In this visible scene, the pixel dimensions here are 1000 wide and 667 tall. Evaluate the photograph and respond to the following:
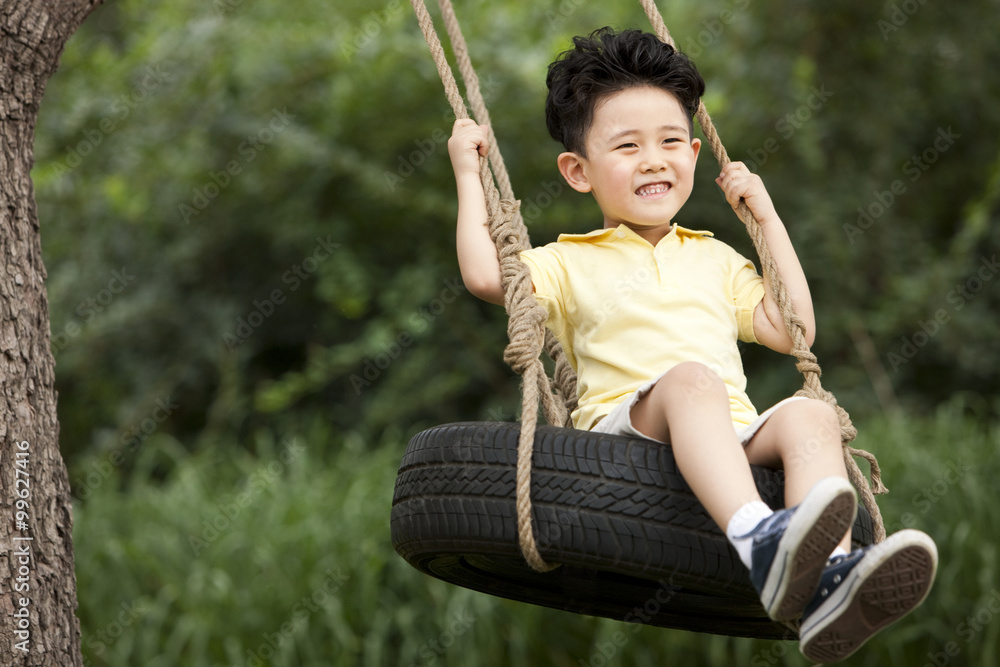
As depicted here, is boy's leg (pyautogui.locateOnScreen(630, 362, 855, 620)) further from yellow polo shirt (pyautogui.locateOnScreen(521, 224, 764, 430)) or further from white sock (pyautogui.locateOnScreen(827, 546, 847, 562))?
yellow polo shirt (pyautogui.locateOnScreen(521, 224, 764, 430))

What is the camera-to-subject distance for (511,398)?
602 cm

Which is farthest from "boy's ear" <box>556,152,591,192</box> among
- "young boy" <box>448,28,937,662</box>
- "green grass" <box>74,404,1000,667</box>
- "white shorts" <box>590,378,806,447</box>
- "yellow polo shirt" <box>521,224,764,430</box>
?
"green grass" <box>74,404,1000,667</box>

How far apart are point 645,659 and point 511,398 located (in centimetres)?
251

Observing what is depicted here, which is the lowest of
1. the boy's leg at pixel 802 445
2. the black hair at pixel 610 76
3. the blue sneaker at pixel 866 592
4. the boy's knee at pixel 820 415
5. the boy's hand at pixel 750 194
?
the blue sneaker at pixel 866 592

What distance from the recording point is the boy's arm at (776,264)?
2.11 metres

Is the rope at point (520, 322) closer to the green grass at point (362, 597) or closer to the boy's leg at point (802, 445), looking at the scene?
the boy's leg at point (802, 445)

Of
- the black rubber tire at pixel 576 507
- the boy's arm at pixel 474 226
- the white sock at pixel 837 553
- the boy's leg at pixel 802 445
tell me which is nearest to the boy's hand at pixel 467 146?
the boy's arm at pixel 474 226

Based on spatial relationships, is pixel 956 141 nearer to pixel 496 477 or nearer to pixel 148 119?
pixel 148 119

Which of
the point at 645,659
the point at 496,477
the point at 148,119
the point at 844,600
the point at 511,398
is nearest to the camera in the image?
the point at 844,600

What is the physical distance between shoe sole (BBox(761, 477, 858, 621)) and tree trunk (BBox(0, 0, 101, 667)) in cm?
129

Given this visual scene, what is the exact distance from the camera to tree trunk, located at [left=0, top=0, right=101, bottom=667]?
1.84 metres

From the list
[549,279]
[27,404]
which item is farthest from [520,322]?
[27,404]

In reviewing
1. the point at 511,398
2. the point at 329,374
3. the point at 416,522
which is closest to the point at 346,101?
the point at 329,374

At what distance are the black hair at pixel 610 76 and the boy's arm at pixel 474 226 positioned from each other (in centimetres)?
19
